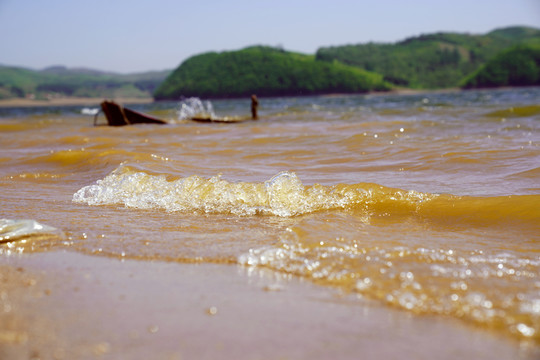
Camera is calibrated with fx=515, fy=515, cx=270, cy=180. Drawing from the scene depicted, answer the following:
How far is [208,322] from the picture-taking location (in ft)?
5.08

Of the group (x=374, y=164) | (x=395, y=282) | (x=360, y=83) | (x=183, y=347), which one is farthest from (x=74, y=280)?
(x=360, y=83)

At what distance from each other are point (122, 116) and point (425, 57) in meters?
124

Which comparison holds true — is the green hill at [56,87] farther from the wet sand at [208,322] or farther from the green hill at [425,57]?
the wet sand at [208,322]

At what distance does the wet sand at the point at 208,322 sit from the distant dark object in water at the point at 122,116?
11.7 meters

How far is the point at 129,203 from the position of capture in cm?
367

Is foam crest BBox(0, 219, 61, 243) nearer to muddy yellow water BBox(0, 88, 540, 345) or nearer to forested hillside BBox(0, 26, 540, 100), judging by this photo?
muddy yellow water BBox(0, 88, 540, 345)

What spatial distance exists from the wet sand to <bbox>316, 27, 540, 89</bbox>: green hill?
358 feet

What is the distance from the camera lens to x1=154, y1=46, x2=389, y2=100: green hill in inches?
3807

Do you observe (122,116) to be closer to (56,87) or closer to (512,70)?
(512,70)

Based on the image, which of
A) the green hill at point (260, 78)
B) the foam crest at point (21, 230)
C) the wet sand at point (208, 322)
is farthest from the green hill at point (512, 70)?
the wet sand at point (208, 322)

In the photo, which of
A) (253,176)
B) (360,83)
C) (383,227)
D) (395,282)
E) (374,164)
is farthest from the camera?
(360,83)

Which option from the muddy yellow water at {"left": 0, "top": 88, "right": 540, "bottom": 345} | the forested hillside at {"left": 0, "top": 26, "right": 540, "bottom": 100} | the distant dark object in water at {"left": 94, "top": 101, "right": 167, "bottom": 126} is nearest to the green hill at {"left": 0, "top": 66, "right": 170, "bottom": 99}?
the forested hillside at {"left": 0, "top": 26, "right": 540, "bottom": 100}

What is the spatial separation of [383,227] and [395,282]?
102 centimetres

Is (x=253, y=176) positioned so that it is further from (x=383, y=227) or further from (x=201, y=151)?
(x=201, y=151)
